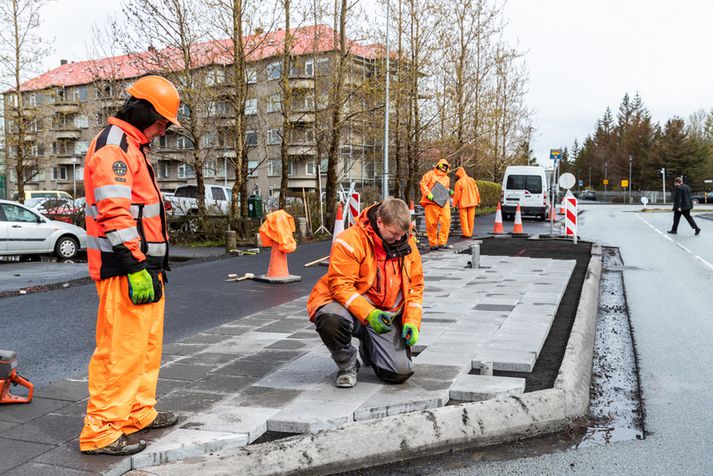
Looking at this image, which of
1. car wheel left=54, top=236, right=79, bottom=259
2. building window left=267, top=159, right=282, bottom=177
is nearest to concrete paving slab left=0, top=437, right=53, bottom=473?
car wheel left=54, top=236, right=79, bottom=259

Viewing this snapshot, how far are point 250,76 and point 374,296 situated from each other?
16.6 m

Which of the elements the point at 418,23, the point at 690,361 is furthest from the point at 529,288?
the point at 418,23

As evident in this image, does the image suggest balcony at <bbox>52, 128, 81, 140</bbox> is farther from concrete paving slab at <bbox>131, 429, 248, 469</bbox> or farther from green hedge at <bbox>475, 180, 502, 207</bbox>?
A: concrete paving slab at <bbox>131, 429, 248, 469</bbox>

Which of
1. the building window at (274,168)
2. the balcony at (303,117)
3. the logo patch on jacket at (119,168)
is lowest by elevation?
the logo patch on jacket at (119,168)

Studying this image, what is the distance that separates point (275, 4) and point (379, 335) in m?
17.6

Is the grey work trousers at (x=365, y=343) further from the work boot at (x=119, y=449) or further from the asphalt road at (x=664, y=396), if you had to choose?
the work boot at (x=119, y=449)

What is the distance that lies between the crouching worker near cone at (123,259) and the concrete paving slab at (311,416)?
827 millimetres

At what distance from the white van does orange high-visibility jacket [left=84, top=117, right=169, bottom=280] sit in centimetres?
Result: 2884

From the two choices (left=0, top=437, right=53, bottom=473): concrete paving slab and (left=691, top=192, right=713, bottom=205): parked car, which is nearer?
(left=0, top=437, right=53, bottom=473): concrete paving slab

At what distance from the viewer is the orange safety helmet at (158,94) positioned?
12.5 ft

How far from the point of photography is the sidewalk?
377 centimetres

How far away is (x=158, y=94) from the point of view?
383 centimetres

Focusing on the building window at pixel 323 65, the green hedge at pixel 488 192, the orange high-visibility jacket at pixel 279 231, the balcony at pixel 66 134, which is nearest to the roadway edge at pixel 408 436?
the orange high-visibility jacket at pixel 279 231

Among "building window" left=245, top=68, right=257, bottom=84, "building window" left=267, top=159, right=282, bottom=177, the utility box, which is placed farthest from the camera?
"building window" left=267, top=159, right=282, bottom=177
